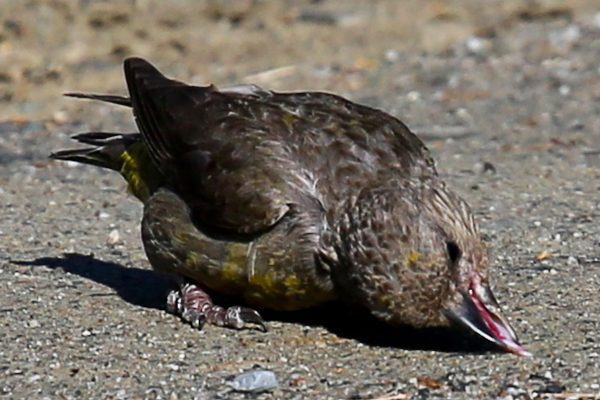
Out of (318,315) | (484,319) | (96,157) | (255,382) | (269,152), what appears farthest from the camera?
(96,157)

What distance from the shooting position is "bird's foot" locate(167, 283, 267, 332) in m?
5.97

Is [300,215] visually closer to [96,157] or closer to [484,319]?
[484,319]

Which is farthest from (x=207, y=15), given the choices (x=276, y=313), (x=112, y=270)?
(x=276, y=313)

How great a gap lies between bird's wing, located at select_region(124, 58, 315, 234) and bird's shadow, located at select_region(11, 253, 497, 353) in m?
0.44

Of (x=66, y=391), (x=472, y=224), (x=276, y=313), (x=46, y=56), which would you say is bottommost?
(x=66, y=391)

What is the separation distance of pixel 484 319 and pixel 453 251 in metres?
A: 0.26

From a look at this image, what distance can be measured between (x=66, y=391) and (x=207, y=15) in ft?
22.6

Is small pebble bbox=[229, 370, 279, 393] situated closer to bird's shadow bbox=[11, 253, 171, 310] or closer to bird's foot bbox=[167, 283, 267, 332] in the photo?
bird's foot bbox=[167, 283, 267, 332]

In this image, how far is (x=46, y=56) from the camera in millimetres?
11422

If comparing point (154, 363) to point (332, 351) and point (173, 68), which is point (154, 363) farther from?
point (173, 68)

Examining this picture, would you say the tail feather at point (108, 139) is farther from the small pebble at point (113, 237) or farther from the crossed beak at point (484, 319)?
the crossed beak at point (484, 319)

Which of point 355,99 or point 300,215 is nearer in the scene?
point 300,215

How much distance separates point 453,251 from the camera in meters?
5.40

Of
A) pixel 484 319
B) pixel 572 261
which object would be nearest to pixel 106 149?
Answer: pixel 572 261
